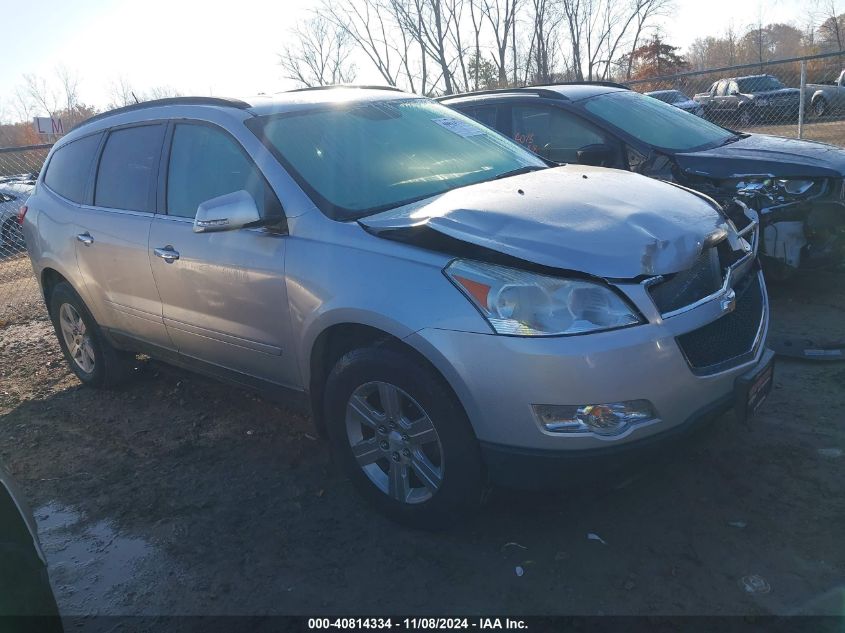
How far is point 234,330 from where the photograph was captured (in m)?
3.74

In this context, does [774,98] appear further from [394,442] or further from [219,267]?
[394,442]

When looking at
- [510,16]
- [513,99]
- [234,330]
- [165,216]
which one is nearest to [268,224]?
[234,330]

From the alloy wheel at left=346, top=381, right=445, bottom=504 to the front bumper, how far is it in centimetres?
28

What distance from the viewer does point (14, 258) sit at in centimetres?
1270

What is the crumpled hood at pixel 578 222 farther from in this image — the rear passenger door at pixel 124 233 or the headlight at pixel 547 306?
the rear passenger door at pixel 124 233

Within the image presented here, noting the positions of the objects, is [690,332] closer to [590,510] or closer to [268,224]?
[590,510]

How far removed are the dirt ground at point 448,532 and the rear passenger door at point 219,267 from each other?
24.5 inches

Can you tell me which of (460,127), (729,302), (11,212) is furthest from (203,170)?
(11,212)

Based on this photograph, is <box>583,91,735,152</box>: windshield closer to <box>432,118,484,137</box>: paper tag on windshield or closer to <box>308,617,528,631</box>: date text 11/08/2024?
<box>432,118,484,137</box>: paper tag on windshield

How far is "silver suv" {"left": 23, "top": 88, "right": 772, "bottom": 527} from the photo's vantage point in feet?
8.66

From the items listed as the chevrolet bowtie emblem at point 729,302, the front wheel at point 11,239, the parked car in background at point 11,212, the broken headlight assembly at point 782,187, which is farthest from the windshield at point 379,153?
the front wheel at point 11,239

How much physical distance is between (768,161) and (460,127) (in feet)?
8.85

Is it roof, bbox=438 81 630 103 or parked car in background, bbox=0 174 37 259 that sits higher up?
roof, bbox=438 81 630 103

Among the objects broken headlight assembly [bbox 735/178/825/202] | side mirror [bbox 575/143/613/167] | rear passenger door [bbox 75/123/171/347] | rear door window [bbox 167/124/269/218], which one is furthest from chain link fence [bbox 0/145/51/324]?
broken headlight assembly [bbox 735/178/825/202]
